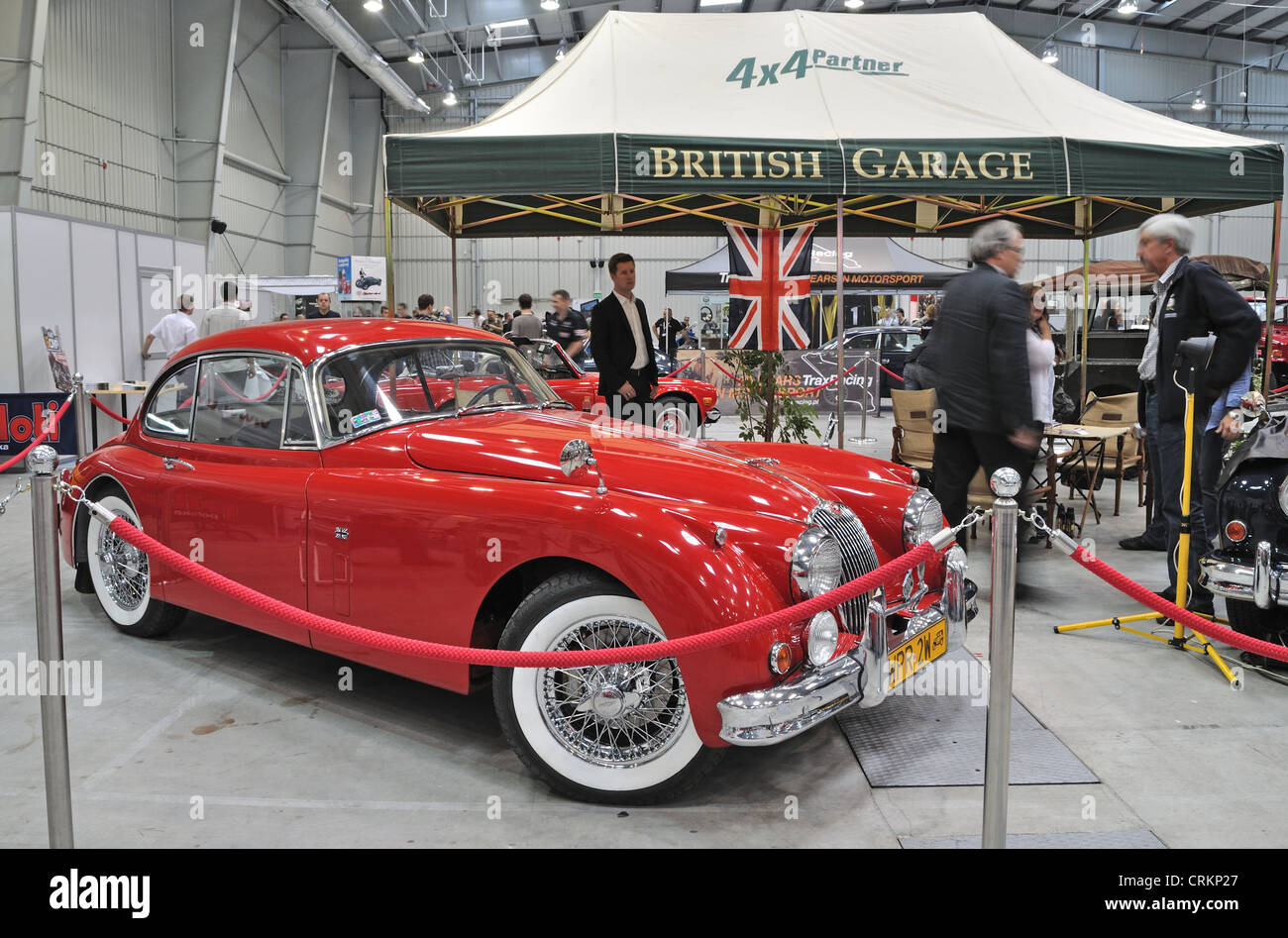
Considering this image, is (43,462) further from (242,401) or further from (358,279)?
(358,279)

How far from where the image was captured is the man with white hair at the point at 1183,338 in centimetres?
449

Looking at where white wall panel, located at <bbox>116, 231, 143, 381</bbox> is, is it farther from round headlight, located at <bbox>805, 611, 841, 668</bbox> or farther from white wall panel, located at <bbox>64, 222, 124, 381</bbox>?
round headlight, located at <bbox>805, 611, 841, 668</bbox>

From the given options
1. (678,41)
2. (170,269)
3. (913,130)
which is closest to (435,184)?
(678,41)

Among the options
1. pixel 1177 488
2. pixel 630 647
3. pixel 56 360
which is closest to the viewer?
pixel 630 647

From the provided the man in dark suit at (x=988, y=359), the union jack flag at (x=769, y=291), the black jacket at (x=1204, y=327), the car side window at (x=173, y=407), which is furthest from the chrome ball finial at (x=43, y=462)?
the union jack flag at (x=769, y=291)

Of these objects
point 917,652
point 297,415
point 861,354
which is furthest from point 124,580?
point 861,354

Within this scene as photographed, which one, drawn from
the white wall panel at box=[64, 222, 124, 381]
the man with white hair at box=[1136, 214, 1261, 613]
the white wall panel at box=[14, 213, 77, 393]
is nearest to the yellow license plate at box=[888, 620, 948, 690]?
the man with white hair at box=[1136, 214, 1261, 613]

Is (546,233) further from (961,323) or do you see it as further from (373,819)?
(373,819)

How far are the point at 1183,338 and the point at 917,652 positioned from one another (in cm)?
260

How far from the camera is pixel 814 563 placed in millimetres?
2984

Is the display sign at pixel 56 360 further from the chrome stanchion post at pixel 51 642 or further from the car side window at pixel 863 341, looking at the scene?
the car side window at pixel 863 341

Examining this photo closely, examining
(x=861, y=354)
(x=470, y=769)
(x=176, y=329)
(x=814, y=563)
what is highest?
(x=176, y=329)

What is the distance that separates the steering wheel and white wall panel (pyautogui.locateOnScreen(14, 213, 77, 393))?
916 centimetres
